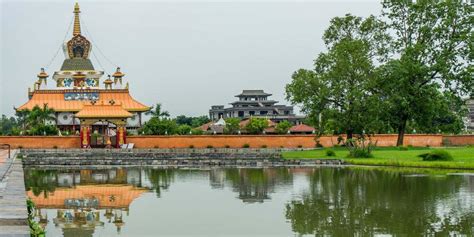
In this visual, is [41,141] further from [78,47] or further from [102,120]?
[78,47]

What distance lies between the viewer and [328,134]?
5322 centimetres

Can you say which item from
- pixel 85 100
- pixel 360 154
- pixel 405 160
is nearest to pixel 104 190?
pixel 405 160

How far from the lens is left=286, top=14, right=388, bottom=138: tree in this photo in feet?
150

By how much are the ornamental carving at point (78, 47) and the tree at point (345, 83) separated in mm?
31957

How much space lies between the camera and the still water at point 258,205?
13.6m

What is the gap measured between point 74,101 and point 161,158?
2690 centimetres

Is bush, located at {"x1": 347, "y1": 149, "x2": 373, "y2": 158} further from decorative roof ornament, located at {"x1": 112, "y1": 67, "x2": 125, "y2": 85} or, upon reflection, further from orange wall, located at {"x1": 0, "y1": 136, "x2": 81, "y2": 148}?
decorative roof ornament, located at {"x1": 112, "y1": 67, "x2": 125, "y2": 85}

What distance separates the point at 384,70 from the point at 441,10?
5533mm

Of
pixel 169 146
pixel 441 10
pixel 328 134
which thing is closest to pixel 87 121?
pixel 169 146

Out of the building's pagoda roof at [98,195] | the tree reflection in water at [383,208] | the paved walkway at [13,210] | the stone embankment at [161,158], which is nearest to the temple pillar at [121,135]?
the stone embankment at [161,158]

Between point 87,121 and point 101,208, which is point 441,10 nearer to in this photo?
point 87,121

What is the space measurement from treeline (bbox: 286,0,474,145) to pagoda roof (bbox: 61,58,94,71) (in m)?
30.5

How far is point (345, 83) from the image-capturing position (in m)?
Answer: 46.8

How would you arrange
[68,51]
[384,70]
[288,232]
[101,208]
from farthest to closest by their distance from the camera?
[68,51] < [384,70] < [101,208] < [288,232]
